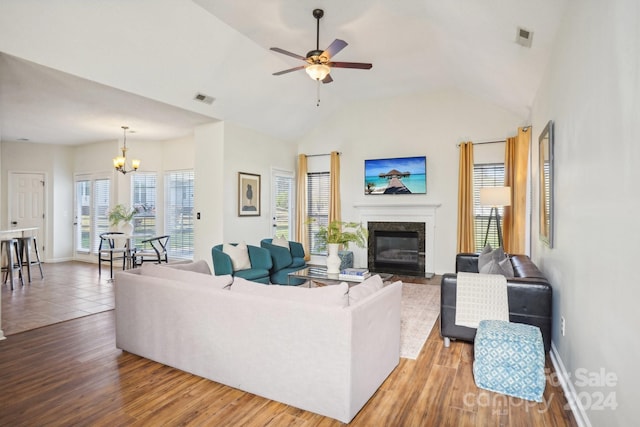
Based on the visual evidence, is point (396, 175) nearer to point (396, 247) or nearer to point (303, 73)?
point (396, 247)

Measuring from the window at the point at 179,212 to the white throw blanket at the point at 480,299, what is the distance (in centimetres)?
628

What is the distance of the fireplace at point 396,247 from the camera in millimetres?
6834

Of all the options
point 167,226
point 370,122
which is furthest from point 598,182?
point 167,226

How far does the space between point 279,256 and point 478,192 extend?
3.76 metres

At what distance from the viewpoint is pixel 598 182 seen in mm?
1919

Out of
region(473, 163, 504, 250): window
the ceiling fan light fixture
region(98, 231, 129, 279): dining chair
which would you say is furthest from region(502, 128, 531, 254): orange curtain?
region(98, 231, 129, 279): dining chair

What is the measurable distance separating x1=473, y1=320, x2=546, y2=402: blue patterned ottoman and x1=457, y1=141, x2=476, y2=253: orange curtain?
149 inches

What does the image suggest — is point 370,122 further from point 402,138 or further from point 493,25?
point 493,25

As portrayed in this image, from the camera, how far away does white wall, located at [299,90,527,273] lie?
20.9ft

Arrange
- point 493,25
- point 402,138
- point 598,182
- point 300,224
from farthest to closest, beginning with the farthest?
point 300,224, point 402,138, point 493,25, point 598,182

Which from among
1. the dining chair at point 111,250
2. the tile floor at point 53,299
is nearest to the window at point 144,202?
the dining chair at point 111,250

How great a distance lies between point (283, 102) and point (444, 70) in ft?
9.26

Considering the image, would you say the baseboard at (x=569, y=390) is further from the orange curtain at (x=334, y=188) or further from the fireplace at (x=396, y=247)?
the orange curtain at (x=334, y=188)

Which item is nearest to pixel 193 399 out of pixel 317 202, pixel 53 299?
pixel 53 299
